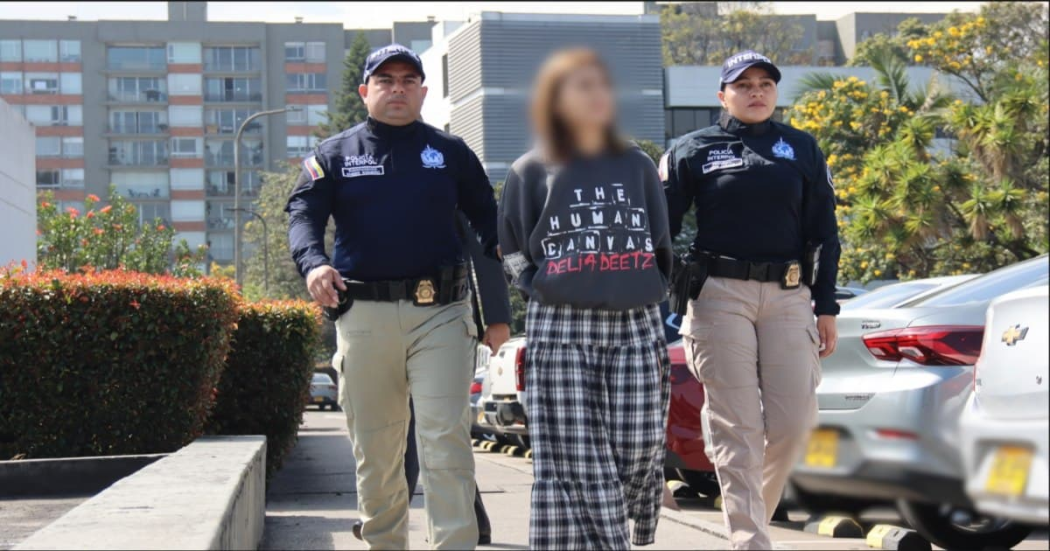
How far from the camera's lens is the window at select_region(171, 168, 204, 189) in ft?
370

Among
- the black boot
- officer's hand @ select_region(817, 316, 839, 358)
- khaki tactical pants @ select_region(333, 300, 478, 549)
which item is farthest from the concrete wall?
officer's hand @ select_region(817, 316, 839, 358)

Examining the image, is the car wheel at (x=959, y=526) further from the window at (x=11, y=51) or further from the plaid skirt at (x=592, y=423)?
the window at (x=11, y=51)

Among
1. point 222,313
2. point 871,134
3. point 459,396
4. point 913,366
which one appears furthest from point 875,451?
point 871,134

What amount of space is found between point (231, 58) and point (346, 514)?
11090 centimetres

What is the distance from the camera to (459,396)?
15.7 feet

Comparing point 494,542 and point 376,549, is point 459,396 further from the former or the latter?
point 494,542

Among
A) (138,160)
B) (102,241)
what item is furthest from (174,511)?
(138,160)

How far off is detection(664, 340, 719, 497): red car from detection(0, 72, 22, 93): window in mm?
112063

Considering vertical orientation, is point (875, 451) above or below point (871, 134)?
below

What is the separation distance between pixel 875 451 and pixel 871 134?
3220 cm

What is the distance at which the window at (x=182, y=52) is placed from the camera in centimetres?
Answer: 11325

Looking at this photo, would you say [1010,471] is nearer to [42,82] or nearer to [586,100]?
[586,100]

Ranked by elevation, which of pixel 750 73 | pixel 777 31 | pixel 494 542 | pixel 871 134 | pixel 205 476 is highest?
pixel 777 31

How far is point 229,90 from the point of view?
4483 inches
